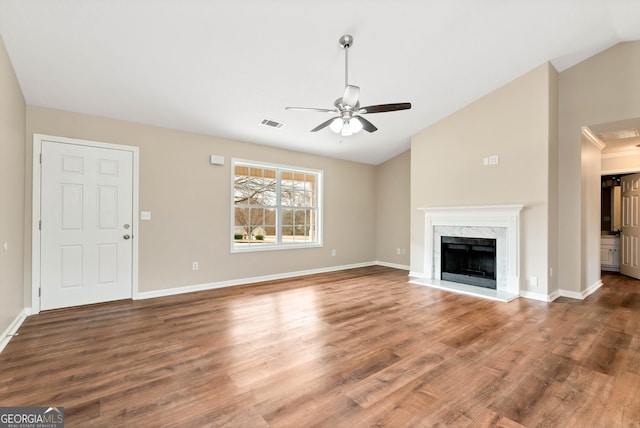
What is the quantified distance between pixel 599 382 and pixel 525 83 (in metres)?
3.96

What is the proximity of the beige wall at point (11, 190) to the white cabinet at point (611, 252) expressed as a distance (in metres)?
9.50

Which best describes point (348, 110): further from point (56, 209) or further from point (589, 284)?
point (589, 284)

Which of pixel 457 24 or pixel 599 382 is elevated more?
pixel 457 24

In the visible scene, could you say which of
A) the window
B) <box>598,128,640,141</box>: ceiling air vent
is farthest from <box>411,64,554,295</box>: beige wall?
the window

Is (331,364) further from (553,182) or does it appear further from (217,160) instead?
(553,182)

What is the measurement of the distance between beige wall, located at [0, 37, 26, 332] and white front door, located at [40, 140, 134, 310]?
0.25 metres

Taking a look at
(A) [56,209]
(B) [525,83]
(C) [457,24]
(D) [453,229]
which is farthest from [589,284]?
(A) [56,209]

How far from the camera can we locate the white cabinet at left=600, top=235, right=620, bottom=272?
19.6 ft

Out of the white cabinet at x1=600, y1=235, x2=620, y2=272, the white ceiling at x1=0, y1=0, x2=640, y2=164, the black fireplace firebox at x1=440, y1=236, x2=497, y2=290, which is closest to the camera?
the white ceiling at x1=0, y1=0, x2=640, y2=164

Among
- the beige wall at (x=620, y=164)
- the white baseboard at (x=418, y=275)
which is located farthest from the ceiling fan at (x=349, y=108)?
the beige wall at (x=620, y=164)

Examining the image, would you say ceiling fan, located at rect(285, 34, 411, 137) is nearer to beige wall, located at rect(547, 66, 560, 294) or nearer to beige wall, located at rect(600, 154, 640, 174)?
beige wall, located at rect(547, 66, 560, 294)

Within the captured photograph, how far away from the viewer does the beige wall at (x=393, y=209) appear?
6.64m

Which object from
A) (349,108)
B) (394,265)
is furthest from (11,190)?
(394,265)

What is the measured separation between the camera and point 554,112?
4258 mm
